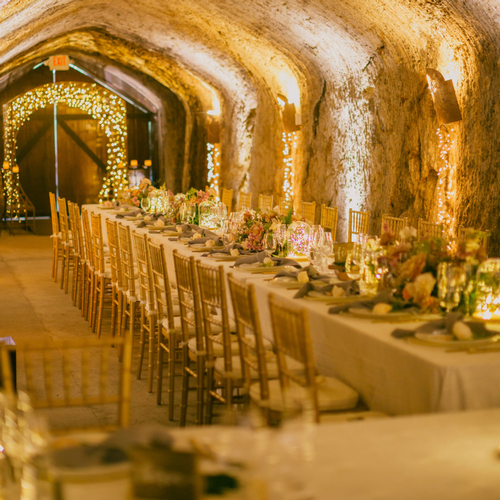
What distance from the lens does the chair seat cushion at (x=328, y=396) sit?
280 centimetres

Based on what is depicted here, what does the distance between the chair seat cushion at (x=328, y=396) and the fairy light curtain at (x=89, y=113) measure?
41.1 ft

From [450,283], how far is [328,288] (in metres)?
0.73

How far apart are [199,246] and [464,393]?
10.6ft

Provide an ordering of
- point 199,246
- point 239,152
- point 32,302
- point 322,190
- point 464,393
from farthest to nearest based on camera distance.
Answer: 1. point 239,152
2. point 322,190
3. point 32,302
4. point 199,246
5. point 464,393

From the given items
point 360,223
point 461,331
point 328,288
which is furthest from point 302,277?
point 360,223

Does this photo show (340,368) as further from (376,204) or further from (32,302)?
(376,204)

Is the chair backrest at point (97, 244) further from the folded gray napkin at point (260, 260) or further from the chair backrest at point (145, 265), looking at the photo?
the folded gray napkin at point (260, 260)

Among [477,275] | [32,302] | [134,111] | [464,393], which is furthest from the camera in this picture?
[134,111]

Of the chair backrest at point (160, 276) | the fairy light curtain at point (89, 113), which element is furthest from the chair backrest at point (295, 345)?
the fairy light curtain at point (89, 113)

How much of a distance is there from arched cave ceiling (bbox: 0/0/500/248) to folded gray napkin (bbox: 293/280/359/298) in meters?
3.25

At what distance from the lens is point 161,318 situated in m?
4.46

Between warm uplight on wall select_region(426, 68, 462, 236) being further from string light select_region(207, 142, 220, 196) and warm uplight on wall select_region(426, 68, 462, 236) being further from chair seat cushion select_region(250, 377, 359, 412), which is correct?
string light select_region(207, 142, 220, 196)

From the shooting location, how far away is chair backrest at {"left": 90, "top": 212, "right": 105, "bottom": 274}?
600 centimetres

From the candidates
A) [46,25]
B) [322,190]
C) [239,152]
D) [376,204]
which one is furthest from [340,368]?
[239,152]
